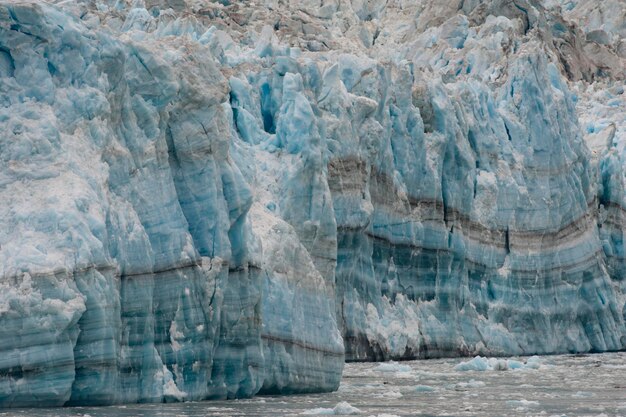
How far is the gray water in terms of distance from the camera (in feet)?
46.8

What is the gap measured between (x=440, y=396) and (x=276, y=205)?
364 centimetres

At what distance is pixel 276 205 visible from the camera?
63.1 feet

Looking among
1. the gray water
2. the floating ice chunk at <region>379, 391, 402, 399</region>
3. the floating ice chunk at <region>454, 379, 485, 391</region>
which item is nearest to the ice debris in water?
the gray water

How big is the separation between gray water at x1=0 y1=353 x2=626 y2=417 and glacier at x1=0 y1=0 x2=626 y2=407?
0.40 m

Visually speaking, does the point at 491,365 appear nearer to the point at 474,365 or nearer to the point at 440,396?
the point at 474,365

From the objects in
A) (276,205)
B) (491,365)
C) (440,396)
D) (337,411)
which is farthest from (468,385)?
(337,411)

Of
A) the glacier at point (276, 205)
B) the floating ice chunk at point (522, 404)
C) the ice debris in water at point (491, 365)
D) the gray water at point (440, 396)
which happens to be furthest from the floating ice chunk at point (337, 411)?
the ice debris in water at point (491, 365)

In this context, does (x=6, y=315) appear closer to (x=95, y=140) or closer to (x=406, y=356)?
(x=95, y=140)

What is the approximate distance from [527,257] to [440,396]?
11096mm

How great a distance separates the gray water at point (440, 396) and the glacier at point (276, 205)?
400 millimetres

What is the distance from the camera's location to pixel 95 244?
13508 mm

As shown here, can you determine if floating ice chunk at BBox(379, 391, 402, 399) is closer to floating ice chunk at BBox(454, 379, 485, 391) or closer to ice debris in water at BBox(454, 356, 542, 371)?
floating ice chunk at BBox(454, 379, 485, 391)

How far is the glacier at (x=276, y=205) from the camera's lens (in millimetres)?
13570

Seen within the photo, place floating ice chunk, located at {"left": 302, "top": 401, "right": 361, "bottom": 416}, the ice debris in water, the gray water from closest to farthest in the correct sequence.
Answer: the gray water → floating ice chunk, located at {"left": 302, "top": 401, "right": 361, "bottom": 416} → the ice debris in water
